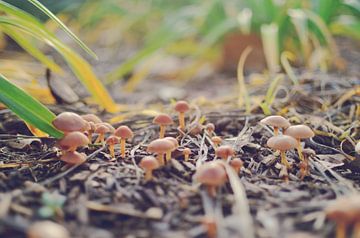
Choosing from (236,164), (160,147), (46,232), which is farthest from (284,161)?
(46,232)

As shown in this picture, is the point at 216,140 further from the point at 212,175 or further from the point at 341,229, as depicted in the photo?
the point at 341,229

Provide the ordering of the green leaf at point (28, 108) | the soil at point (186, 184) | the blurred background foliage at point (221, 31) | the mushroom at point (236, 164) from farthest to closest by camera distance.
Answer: the blurred background foliage at point (221, 31), the green leaf at point (28, 108), the mushroom at point (236, 164), the soil at point (186, 184)

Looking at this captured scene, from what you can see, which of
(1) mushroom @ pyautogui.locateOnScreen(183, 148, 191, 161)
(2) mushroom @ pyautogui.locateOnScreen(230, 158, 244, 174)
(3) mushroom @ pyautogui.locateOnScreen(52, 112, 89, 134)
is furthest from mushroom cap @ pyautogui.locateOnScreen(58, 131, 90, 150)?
(2) mushroom @ pyautogui.locateOnScreen(230, 158, 244, 174)

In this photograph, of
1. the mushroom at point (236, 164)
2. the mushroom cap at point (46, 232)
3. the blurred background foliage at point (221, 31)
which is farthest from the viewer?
the blurred background foliage at point (221, 31)

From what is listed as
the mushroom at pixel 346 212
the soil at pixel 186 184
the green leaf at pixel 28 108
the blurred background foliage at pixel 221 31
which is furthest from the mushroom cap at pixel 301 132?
the blurred background foliage at pixel 221 31

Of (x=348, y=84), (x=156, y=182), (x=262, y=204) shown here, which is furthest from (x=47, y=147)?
(x=348, y=84)

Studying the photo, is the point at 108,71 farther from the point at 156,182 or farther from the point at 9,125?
the point at 156,182

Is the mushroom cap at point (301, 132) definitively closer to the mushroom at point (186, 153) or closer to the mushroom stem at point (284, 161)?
the mushroom stem at point (284, 161)
